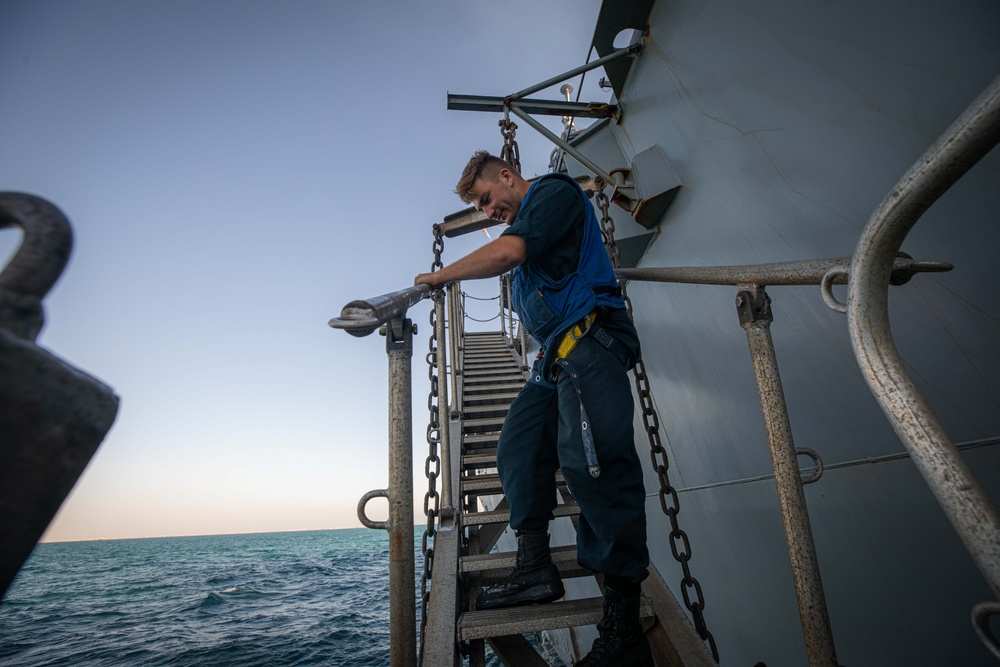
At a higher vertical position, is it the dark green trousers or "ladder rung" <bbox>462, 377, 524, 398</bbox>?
"ladder rung" <bbox>462, 377, 524, 398</bbox>

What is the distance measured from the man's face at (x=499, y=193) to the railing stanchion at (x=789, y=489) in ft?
3.59

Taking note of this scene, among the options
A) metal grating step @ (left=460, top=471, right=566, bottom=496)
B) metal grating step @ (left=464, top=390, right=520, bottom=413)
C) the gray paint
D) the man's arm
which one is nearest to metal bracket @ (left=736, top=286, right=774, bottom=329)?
the gray paint

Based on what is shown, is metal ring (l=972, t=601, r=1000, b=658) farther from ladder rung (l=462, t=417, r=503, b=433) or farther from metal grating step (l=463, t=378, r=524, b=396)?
metal grating step (l=463, t=378, r=524, b=396)

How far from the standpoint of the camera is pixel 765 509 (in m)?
2.42

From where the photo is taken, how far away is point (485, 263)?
1.61m

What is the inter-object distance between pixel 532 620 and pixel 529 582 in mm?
229

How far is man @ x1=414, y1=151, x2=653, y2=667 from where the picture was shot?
1.61 meters

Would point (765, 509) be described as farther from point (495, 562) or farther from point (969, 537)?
point (969, 537)

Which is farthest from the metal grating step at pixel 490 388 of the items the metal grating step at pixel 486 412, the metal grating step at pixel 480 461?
the metal grating step at pixel 480 461

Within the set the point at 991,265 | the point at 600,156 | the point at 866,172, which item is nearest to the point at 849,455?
the point at 991,265

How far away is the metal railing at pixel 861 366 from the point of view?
70 cm

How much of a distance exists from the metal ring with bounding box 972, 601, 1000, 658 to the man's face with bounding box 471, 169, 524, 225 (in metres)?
1.88

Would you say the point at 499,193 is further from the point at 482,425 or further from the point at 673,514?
the point at 482,425

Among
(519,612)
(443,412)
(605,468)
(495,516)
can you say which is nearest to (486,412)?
(443,412)
